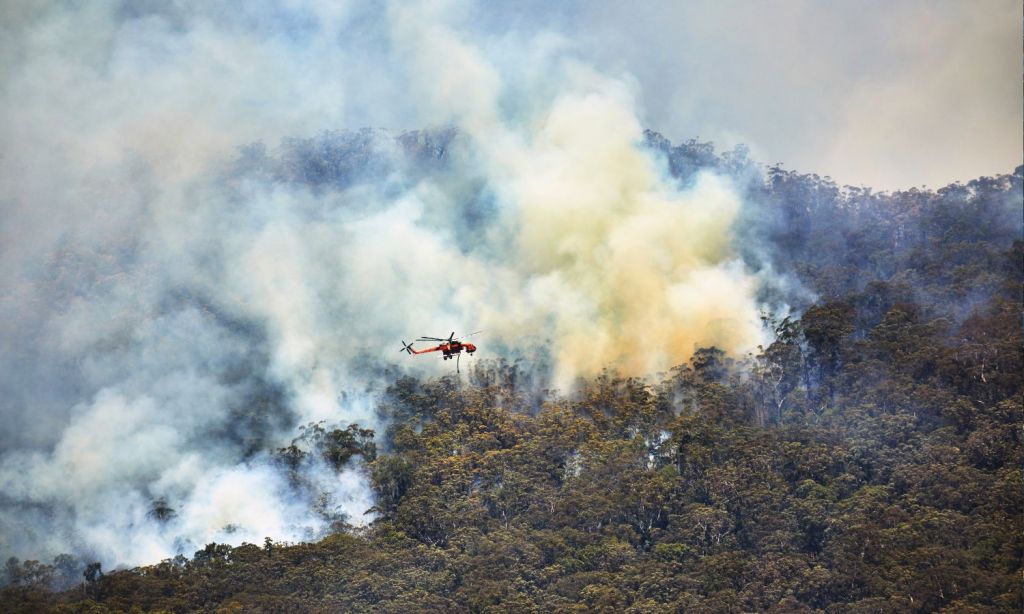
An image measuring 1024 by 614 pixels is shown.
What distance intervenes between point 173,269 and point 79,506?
925 inches

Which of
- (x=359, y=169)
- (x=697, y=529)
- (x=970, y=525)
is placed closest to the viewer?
(x=970, y=525)

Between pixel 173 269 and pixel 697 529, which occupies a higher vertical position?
pixel 173 269

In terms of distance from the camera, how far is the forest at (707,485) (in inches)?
3066

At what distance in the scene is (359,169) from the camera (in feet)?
398

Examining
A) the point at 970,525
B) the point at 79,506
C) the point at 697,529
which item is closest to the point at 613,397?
the point at 697,529

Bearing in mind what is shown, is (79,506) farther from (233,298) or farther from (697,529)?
(697,529)

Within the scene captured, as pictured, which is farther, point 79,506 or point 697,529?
point 79,506

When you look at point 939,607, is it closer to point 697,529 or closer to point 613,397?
point 697,529

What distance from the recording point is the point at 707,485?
285 feet

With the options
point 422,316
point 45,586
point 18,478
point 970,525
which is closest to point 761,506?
point 970,525

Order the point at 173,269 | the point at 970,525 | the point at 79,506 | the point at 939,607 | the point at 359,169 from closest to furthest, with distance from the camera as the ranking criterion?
the point at 939,607, the point at 970,525, the point at 79,506, the point at 173,269, the point at 359,169

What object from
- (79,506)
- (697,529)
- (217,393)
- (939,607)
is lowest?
(939,607)

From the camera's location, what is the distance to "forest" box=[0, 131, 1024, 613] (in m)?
77.9

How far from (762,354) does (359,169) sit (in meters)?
38.6
